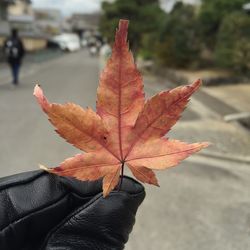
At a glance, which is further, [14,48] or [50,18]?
[50,18]

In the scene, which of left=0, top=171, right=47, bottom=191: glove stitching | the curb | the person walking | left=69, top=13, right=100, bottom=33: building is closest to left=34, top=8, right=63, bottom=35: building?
left=69, top=13, right=100, bottom=33: building

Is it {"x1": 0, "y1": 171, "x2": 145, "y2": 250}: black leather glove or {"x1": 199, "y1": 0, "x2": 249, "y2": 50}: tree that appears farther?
{"x1": 199, "y1": 0, "x2": 249, "y2": 50}: tree

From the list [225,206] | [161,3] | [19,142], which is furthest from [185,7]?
[225,206]

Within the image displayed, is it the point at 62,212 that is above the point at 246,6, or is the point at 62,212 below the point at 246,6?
above

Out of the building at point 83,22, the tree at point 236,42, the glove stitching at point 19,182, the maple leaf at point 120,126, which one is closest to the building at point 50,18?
the building at point 83,22

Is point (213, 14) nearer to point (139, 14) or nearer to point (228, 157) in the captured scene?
point (139, 14)

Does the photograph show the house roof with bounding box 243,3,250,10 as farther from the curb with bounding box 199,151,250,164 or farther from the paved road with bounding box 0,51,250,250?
the curb with bounding box 199,151,250,164

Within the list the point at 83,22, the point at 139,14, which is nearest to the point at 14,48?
the point at 139,14

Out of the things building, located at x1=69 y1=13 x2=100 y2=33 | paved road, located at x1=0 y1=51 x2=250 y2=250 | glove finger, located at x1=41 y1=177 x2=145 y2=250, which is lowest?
building, located at x1=69 y1=13 x2=100 y2=33
